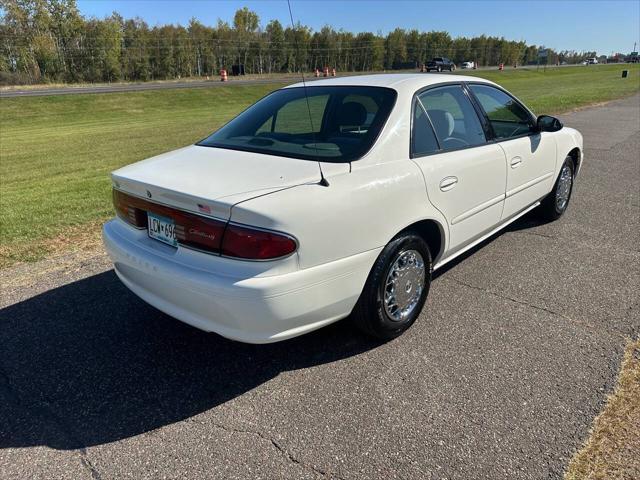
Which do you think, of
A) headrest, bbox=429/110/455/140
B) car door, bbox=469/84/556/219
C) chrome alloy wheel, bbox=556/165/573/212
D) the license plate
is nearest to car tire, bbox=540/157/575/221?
chrome alloy wheel, bbox=556/165/573/212

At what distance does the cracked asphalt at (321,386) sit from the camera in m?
2.25

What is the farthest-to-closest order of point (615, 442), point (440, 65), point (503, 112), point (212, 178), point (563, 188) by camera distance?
point (440, 65)
point (563, 188)
point (503, 112)
point (212, 178)
point (615, 442)

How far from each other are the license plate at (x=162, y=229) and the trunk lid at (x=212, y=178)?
0.35ft

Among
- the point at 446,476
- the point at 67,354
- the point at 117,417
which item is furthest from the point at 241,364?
the point at 446,476

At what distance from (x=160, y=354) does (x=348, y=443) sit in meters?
1.39

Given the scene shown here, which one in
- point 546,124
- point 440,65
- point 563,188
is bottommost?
point 563,188

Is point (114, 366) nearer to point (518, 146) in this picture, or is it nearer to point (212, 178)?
point (212, 178)

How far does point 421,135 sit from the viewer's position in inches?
128

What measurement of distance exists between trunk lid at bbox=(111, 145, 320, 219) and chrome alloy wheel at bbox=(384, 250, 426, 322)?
826 mm

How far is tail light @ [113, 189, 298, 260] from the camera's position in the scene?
2.36 metres

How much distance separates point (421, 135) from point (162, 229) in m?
1.77

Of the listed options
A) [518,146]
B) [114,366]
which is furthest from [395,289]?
[518,146]

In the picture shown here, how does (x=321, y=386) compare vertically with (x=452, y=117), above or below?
below

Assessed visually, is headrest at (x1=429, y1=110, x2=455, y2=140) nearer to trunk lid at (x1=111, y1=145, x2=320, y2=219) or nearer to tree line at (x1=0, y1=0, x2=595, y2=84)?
trunk lid at (x1=111, y1=145, x2=320, y2=219)
